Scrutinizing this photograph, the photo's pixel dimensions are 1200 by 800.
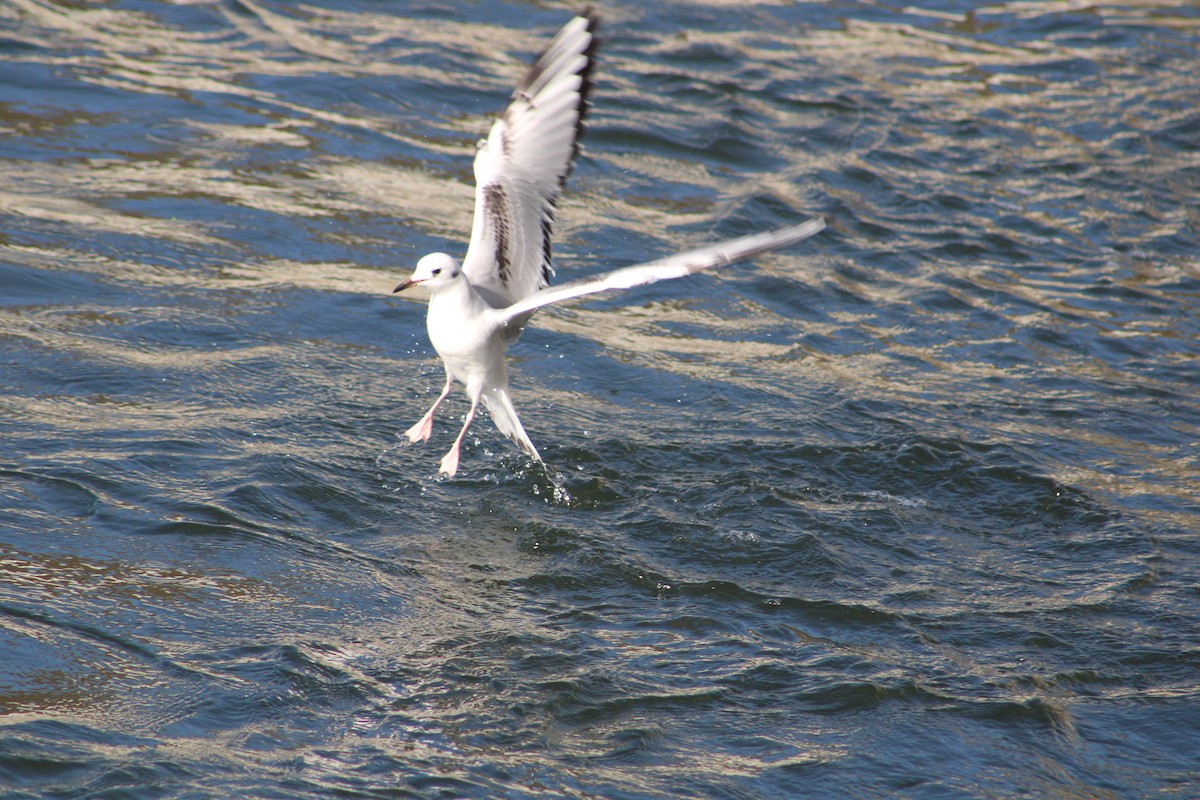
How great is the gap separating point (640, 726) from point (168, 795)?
60.6 inches

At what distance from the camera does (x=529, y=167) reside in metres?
6.09

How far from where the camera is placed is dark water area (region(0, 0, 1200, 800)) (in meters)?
4.56

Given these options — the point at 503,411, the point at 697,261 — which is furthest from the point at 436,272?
the point at 697,261

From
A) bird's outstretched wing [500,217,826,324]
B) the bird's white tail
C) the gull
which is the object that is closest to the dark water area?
the bird's white tail

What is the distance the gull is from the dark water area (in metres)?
0.53

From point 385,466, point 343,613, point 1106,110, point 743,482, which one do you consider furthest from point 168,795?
point 1106,110

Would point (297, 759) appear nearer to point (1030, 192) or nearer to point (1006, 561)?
point (1006, 561)

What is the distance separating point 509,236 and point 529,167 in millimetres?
402

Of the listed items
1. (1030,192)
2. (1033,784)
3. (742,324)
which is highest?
(1030,192)

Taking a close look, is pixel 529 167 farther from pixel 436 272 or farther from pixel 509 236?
pixel 436 272

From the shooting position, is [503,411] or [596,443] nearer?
[503,411]

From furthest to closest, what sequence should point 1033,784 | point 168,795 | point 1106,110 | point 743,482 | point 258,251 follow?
point 1106,110 < point 258,251 < point 743,482 < point 1033,784 < point 168,795

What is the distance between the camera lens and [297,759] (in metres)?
4.18

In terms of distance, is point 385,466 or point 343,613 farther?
point 385,466
